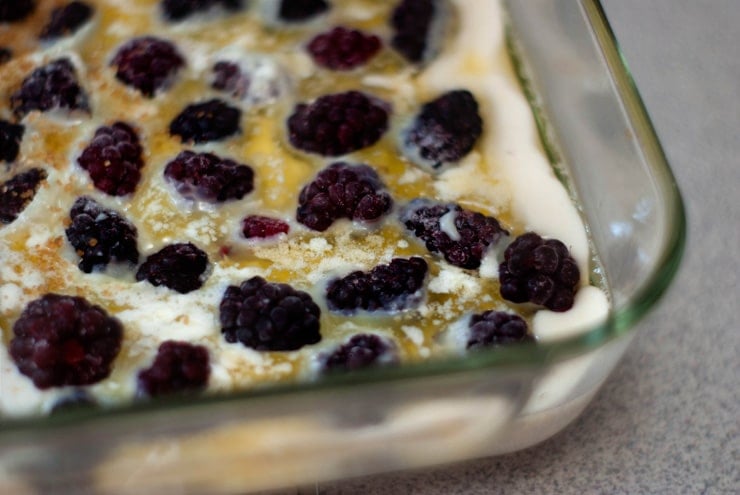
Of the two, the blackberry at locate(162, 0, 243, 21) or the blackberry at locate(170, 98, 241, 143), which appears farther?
the blackberry at locate(162, 0, 243, 21)

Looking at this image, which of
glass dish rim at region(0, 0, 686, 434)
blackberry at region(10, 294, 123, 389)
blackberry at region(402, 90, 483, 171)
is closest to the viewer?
glass dish rim at region(0, 0, 686, 434)

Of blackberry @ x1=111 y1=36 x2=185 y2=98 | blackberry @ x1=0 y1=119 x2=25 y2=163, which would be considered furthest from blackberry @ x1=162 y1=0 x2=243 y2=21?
blackberry @ x1=0 y1=119 x2=25 y2=163

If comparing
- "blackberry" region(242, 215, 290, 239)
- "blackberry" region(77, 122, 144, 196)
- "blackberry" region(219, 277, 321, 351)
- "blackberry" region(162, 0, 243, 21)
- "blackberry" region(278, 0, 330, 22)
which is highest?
"blackberry" region(162, 0, 243, 21)

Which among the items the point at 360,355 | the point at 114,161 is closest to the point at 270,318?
the point at 360,355

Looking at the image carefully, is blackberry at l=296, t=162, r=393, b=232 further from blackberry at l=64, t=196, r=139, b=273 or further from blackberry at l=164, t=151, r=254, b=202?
blackberry at l=64, t=196, r=139, b=273

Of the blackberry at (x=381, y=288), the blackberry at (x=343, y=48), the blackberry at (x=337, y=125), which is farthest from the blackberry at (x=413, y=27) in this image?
the blackberry at (x=381, y=288)

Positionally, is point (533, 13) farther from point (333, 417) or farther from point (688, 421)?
point (333, 417)
